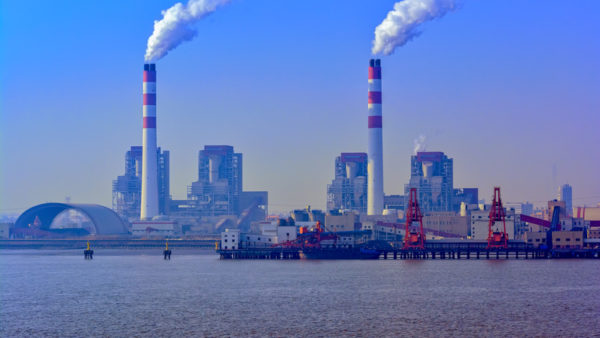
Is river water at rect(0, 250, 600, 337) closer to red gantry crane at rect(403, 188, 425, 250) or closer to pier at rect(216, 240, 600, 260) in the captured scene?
pier at rect(216, 240, 600, 260)

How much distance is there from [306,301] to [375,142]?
108 m

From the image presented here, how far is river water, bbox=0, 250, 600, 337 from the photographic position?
56.8 metres

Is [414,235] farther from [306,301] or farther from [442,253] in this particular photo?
[306,301]

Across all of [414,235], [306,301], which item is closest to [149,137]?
[414,235]

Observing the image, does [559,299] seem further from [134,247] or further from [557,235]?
[134,247]

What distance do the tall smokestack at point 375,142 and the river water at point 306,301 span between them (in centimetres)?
6734

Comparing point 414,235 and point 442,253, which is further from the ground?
point 414,235

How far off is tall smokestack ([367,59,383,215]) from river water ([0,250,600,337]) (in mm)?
67339

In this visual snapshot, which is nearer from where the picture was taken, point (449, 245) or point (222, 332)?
point (222, 332)

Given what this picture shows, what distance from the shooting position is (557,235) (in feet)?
429

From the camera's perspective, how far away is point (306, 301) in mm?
70188

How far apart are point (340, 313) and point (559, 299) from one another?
58.6 ft

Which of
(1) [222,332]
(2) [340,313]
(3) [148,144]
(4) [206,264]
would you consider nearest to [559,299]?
(2) [340,313]

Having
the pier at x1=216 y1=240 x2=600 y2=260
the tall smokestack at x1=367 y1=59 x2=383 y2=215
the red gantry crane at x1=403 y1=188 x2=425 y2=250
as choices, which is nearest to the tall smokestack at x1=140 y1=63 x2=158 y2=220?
the tall smokestack at x1=367 y1=59 x2=383 y2=215
